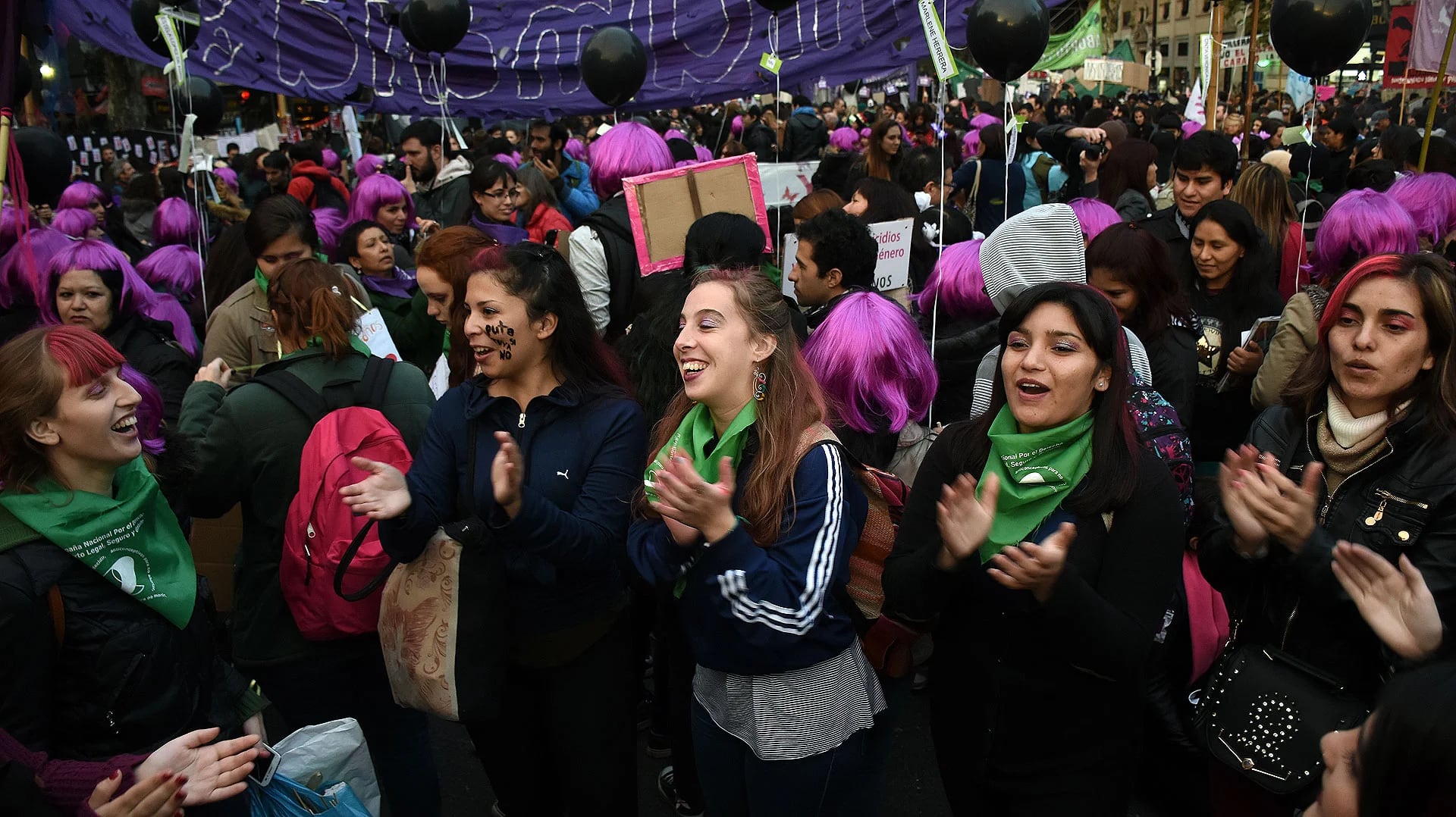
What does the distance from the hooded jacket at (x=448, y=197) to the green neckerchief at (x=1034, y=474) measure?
5139mm

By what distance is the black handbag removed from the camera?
225 centimetres

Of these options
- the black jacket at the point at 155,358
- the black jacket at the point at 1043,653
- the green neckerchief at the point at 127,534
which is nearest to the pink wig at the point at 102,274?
the black jacket at the point at 155,358

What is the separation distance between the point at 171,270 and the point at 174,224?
110 cm

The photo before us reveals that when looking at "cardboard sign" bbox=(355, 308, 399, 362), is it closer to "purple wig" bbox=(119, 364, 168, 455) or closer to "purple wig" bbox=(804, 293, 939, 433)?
"purple wig" bbox=(119, 364, 168, 455)

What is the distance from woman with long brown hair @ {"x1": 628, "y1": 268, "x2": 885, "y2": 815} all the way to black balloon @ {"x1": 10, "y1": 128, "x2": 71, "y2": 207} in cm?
440

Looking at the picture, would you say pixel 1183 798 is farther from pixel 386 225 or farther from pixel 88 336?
pixel 386 225

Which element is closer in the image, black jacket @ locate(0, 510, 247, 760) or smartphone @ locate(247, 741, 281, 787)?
black jacket @ locate(0, 510, 247, 760)

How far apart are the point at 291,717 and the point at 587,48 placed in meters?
4.53

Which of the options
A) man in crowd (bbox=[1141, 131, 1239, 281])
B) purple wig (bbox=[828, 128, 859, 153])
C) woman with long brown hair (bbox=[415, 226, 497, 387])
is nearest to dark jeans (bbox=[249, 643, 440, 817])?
woman with long brown hair (bbox=[415, 226, 497, 387])

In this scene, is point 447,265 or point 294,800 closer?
point 294,800

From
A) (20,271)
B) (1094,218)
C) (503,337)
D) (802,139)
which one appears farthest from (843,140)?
(503,337)

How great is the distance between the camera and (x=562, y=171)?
38.4ft

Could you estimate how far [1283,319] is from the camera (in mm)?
3535

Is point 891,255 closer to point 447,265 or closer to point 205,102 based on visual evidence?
point 447,265
